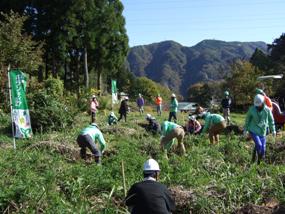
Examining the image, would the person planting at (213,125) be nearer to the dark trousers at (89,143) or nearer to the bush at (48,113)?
the dark trousers at (89,143)

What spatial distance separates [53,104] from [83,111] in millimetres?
9741

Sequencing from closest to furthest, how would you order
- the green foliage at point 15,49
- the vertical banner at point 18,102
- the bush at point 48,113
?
the vertical banner at point 18,102 → the bush at point 48,113 → the green foliage at point 15,49

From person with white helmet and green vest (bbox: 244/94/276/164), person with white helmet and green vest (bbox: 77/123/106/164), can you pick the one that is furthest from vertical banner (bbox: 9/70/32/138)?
person with white helmet and green vest (bbox: 244/94/276/164)

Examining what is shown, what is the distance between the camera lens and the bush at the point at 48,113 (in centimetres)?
1939

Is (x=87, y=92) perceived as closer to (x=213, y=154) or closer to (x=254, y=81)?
(x=254, y=81)

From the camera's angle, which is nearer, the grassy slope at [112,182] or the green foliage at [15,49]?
the grassy slope at [112,182]

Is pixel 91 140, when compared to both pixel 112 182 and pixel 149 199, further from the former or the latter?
pixel 149 199

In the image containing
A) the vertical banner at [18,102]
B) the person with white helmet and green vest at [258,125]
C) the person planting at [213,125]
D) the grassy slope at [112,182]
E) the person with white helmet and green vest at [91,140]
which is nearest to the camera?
the grassy slope at [112,182]

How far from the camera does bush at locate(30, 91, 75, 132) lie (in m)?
19.4

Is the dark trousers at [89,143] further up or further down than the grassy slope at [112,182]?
further up

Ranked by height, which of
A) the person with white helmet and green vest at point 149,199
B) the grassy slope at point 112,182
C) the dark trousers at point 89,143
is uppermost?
the person with white helmet and green vest at point 149,199

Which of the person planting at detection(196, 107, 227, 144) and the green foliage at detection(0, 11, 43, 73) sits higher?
the green foliage at detection(0, 11, 43, 73)

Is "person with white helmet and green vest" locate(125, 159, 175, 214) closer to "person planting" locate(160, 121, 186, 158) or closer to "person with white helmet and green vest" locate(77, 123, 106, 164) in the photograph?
"person with white helmet and green vest" locate(77, 123, 106, 164)

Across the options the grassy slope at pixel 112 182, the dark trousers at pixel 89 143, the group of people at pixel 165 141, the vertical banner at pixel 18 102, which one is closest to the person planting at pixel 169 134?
the group of people at pixel 165 141
